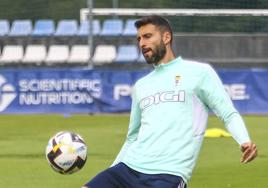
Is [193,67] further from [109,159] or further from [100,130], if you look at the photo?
[100,130]

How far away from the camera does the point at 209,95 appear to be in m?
5.26

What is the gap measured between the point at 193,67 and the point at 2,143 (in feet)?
34.6

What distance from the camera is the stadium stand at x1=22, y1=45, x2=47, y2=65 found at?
30.2 m

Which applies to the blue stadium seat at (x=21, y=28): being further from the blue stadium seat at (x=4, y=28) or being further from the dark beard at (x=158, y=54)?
the dark beard at (x=158, y=54)

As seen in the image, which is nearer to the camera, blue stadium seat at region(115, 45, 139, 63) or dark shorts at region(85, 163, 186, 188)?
dark shorts at region(85, 163, 186, 188)

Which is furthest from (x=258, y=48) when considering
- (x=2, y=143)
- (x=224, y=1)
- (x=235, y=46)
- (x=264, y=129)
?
(x=2, y=143)

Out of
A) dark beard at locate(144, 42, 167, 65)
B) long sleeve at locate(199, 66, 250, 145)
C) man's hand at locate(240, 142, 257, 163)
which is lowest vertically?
man's hand at locate(240, 142, 257, 163)

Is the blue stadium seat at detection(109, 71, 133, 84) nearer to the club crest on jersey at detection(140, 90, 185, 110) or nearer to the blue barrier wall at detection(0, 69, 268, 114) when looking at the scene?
the blue barrier wall at detection(0, 69, 268, 114)

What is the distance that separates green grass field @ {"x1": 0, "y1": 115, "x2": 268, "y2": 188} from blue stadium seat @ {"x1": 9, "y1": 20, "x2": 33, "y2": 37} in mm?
10764

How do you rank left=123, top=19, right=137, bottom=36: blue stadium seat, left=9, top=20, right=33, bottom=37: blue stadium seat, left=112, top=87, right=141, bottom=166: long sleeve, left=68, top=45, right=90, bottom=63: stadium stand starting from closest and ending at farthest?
left=112, top=87, right=141, bottom=166: long sleeve, left=68, top=45, right=90, bottom=63: stadium stand, left=123, top=19, right=137, bottom=36: blue stadium seat, left=9, top=20, right=33, bottom=37: blue stadium seat

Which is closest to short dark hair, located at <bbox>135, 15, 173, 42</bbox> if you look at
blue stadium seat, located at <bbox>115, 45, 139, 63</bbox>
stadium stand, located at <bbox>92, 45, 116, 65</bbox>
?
blue stadium seat, located at <bbox>115, 45, 139, 63</bbox>

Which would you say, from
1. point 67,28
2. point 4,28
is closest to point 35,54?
point 4,28

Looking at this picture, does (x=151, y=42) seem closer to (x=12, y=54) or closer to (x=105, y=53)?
(x=105, y=53)

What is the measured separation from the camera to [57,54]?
30.5 metres
